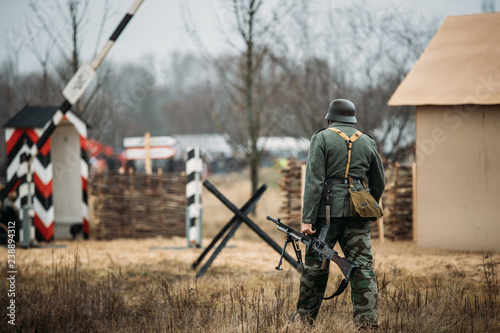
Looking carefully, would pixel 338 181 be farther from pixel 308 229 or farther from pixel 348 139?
pixel 308 229

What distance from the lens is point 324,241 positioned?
480cm

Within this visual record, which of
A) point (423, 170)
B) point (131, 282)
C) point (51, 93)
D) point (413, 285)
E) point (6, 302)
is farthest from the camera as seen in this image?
point (51, 93)

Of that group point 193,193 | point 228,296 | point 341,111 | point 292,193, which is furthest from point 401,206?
point 341,111

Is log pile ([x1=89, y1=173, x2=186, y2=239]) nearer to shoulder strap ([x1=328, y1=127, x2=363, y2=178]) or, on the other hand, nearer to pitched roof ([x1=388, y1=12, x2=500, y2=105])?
pitched roof ([x1=388, y1=12, x2=500, y2=105])

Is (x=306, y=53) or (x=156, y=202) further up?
(x=306, y=53)

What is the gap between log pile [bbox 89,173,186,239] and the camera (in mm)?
11453

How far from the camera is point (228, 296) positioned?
241 inches

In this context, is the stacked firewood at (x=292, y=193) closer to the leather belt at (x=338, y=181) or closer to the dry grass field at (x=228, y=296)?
the dry grass field at (x=228, y=296)

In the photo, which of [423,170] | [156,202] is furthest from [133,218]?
[423,170]

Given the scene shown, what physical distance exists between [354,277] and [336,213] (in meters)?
0.53

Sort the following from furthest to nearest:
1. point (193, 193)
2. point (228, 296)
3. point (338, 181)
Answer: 1. point (193, 193)
2. point (228, 296)
3. point (338, 181)

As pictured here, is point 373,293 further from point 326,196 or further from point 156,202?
point 156,202

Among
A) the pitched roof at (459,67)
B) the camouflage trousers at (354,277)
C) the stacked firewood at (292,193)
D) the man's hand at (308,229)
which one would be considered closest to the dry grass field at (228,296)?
the camouflage trousers at (354,277)

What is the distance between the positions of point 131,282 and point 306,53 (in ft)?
28.9
